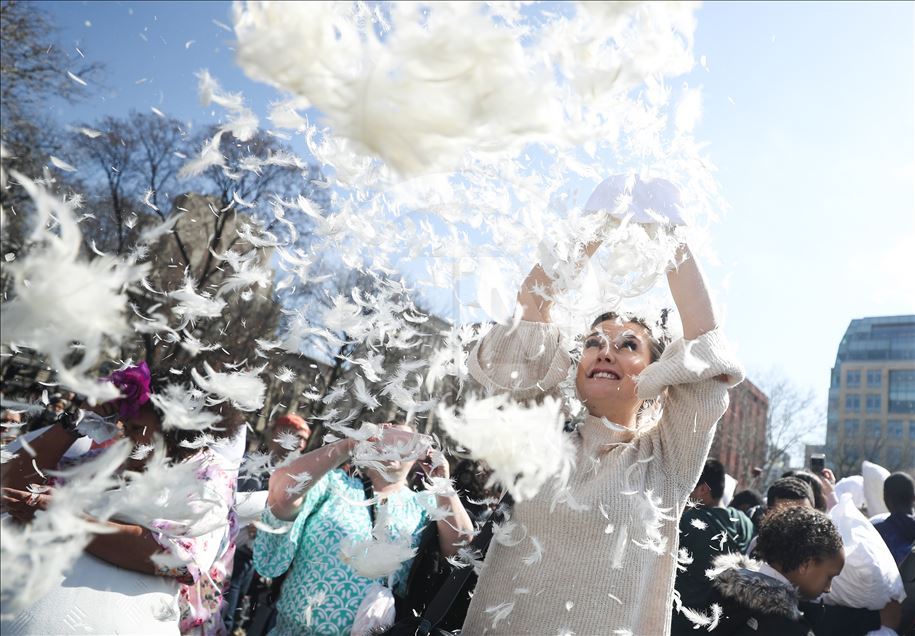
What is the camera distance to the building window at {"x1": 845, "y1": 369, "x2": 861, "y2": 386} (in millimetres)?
78625

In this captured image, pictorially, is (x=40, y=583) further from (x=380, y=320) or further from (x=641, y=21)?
(x=641, y=21)

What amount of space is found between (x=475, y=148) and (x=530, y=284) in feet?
2.59

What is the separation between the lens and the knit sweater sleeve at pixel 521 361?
2045mm

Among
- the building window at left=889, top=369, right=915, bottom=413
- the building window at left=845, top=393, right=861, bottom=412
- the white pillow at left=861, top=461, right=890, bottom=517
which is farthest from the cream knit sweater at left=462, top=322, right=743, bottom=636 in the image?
the building window at left=845, top=393, right=861, bottom=412

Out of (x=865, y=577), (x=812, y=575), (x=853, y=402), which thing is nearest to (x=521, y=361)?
(x=812, y=575)

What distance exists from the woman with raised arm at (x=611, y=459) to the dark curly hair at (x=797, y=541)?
4.35 ft

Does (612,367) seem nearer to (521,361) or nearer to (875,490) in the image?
(521,361)

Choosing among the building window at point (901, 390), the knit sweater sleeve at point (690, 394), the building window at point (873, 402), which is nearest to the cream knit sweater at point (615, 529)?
the knit sweater sleeve at point (690, 394)

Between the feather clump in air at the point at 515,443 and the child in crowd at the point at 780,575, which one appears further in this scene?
the child in crowd at the point at 780,575

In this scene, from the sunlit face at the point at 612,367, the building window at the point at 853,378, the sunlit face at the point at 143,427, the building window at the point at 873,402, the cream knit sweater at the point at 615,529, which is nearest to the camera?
the cream knit sweater at the point at 615,529

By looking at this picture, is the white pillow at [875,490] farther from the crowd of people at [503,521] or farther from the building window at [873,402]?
the building window at [873,402]

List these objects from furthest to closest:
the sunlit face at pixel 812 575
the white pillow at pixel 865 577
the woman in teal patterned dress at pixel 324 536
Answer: the white pillow at pixel 865 577 → the sunlit face at pixel 812 575 → the woman in teal patterned dress at pixel 324 536

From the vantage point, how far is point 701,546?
11.3 ft

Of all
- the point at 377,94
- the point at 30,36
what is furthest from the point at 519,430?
the point at 30,36
